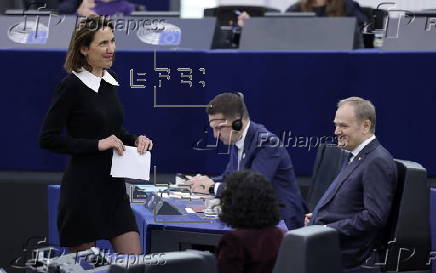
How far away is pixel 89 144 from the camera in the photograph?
4336 millimetres


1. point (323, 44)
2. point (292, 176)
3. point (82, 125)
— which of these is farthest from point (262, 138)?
point (323, 44)

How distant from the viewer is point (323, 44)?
6.70 m

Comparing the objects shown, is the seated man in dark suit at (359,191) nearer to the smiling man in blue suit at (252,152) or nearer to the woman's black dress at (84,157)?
the smiling man in blue suit at (252,152)

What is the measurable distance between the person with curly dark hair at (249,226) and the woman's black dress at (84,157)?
1.01 m

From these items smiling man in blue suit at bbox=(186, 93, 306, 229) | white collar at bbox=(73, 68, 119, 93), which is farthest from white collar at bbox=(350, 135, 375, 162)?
white collar at bbox=(73, 68, 119, 93)

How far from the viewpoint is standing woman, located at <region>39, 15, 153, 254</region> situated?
4.37 m

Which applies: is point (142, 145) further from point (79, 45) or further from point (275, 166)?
point (275, 166)

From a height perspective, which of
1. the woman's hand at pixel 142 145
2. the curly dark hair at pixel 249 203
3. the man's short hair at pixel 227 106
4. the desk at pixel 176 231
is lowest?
the desk at pixel 176 231

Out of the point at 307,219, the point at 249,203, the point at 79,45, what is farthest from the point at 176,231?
the point at 249,203

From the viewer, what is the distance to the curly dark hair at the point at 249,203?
3453mm

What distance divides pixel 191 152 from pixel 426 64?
5.29ft

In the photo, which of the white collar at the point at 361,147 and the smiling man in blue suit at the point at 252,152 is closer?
the white collar at the point at 361,147

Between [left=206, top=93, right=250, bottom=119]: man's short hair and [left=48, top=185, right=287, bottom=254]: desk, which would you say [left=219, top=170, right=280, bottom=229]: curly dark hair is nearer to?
[left=48, top=185, right=287, bottom=254]: desk

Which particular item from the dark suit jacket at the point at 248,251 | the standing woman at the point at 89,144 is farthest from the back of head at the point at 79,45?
the dark suit jacket at the point at 248,251
